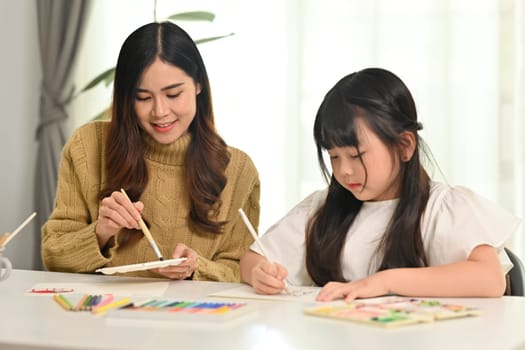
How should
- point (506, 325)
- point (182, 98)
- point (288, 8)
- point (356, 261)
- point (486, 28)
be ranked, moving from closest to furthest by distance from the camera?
1. point (506, 325)
2. point (356, 261)
3. point (182, 98)
4. point (486, 28)
5. point (288, 8)

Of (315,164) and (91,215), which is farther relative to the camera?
(315,164)

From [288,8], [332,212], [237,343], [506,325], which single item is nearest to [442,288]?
[506,325]

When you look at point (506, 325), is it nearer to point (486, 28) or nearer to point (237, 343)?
point (237, 343)

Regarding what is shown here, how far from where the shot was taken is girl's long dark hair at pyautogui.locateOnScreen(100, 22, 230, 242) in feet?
7.02

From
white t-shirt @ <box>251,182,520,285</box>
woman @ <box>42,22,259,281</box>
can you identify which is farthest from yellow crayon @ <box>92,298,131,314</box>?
woman @ <box>42,22,259,281</box>

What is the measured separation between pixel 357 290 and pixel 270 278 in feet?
0.54

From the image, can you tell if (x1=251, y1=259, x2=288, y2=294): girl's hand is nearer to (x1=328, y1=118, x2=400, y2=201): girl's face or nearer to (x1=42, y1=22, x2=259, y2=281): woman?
(x1=328, y1=118, x2=400, y2=201): girl's face

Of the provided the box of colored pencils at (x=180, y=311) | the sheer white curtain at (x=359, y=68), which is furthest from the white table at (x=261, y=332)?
the sheer white curtain at (x=359, y=68)

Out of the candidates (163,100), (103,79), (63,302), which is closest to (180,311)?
(63,302)

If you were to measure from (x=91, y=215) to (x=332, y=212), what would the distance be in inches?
25.2

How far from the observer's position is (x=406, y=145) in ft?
6.04

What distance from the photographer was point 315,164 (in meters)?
3.15

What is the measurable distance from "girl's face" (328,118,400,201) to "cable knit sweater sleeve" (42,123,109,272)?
1.93ft

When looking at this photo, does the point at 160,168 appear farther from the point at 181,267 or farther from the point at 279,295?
the point at 279,295
